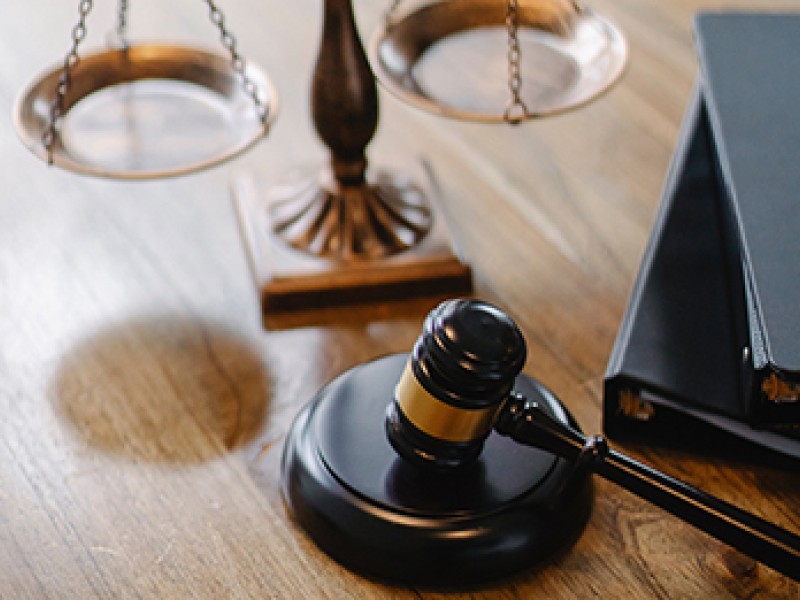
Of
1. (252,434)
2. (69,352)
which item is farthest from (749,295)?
(69,352)

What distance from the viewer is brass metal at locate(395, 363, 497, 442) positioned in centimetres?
74

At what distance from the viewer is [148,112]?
1038mm

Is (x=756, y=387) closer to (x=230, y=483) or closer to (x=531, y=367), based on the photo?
(x=531, y=367)

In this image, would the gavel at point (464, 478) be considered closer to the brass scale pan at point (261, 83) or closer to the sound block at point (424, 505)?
the sound block at point (424, 505)

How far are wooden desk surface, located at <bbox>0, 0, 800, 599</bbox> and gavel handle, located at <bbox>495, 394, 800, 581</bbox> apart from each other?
2.2 inches

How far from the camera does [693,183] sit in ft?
3.33

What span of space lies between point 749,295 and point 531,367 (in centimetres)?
19

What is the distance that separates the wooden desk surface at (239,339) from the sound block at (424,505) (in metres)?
0.02

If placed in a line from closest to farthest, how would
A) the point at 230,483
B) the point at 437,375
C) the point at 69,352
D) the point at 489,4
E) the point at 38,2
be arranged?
the point at 437,375, the point at 230,483, the point at 69,352, the point at 489,4, the point at 38,2

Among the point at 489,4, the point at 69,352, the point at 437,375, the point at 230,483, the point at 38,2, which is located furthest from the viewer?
the point at 38,2

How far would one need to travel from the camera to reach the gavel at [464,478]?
72 cm

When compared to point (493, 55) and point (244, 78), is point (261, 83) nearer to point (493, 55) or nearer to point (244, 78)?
point (244, 78)

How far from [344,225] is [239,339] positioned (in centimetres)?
13

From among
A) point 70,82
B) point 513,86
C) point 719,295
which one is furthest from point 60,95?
point 719,295
